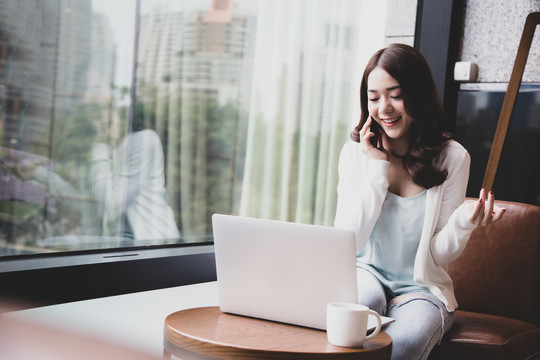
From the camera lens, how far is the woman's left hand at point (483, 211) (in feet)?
4.83

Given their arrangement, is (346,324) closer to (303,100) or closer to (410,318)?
(410,318)

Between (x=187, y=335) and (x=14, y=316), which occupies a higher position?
(x=187, y=335)

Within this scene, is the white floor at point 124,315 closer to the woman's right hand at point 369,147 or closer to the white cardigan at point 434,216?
the white cardigan at point 434,216

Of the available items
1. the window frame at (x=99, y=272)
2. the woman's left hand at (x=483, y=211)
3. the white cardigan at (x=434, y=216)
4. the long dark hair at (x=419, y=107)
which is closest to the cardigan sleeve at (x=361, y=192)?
the white cardigan at (x=434, y=216)

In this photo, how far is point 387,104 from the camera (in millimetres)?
1658

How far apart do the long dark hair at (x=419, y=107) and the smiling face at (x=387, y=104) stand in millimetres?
15

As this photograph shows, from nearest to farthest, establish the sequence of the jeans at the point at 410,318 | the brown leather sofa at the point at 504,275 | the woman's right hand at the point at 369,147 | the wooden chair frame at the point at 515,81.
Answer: the jeans at the point at 410,318
the woman's right hand at the point at 369,147
the brown leather sofa at the point at 504,275
the wooden chair frame at the point at 515,81

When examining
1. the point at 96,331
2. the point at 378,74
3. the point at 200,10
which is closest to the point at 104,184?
the point at 96,331

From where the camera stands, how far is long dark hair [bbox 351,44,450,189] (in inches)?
64.9

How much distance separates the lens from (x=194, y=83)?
204cm

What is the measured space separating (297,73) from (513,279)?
1.18 metres

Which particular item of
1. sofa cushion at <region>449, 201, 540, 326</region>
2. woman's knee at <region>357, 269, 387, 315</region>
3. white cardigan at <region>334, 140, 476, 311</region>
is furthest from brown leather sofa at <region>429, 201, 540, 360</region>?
woman's knee at <region>357, 269, 387, 315</region>

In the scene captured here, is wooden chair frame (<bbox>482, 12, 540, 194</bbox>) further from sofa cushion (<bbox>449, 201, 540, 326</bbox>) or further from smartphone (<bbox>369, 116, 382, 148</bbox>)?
smartphone (<bbox>369, 116, 382, 148</bbox>)

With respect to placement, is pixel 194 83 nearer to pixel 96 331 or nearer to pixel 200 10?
pixel 200 10
